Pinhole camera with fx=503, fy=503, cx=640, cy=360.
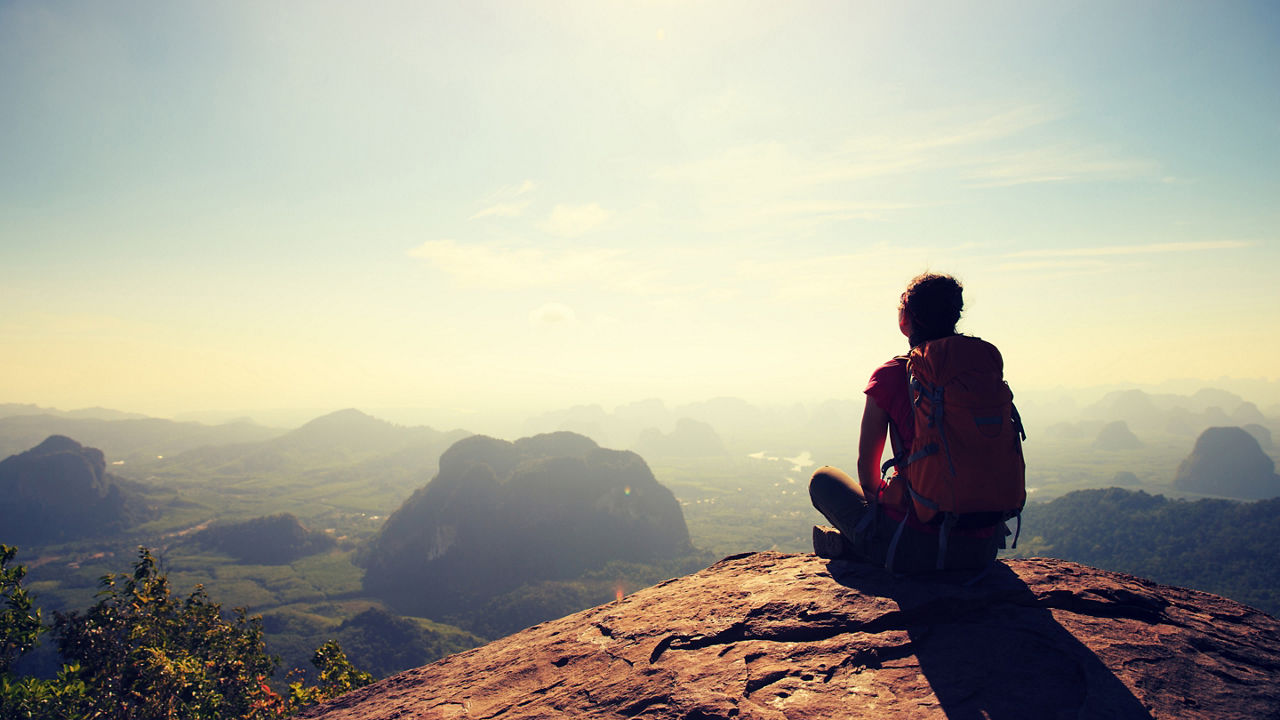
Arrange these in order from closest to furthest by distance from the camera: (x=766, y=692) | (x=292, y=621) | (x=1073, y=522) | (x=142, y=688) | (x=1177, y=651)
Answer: (x=1177, y=651)
(x=766, y=692)
(x=142, y=688)
(x=292, y=621)
(x=1073, y=522)

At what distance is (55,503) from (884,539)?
11678 inches

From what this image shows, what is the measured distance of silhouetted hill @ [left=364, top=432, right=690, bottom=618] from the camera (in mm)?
136250

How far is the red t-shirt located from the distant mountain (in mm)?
278163

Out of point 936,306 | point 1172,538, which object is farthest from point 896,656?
point 1172,538

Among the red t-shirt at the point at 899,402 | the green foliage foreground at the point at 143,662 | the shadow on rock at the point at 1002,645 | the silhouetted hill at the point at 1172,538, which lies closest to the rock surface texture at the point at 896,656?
the shadow on rock at the point at 1002,645

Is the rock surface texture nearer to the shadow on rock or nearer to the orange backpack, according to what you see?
the shadow on rock

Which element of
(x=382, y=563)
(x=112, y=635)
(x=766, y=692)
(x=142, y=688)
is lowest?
(x=382, y=563)

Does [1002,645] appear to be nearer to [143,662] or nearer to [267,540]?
[143,662]

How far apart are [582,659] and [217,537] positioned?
226m

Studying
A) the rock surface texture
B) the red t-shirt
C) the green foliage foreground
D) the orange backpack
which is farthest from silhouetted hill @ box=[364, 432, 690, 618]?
the orange backpack

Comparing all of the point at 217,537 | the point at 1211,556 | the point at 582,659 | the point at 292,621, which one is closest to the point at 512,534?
the point at 292,621

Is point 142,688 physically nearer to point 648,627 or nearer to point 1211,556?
point 648,627

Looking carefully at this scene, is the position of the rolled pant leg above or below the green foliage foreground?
above

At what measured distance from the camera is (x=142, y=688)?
54.1 feet
